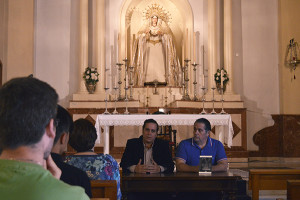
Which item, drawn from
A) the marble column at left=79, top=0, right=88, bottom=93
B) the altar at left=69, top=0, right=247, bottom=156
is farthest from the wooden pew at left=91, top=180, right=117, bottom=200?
the marble column at left=79, top=0, right=88, bottom=93

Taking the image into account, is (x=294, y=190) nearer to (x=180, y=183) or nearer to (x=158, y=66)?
(x=180, y=183)

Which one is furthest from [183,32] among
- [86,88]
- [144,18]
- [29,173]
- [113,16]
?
[29,173]

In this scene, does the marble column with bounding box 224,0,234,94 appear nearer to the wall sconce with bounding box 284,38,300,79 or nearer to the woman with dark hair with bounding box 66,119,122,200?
the wall sconce with bounding box 284,38,300,79

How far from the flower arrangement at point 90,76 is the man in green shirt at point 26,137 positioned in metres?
9.76

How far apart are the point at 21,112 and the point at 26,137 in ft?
0.27

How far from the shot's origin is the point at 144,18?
1252 cm

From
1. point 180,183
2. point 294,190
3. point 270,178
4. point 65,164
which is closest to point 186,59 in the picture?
point 270,178

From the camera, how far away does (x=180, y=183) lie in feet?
14.4

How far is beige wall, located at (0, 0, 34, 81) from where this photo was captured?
10.8 meters

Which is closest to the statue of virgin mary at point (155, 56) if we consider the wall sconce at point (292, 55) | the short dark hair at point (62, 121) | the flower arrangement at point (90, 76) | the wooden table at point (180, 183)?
the flower arrangement at point (90, 76)

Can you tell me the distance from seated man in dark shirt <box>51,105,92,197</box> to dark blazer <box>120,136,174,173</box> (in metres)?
2.15

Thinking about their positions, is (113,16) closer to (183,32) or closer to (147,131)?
(183,32)

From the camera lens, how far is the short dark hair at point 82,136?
339cm

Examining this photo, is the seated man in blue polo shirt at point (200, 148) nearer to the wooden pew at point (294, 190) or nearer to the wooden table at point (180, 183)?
the wooden table at point (180, 183)
